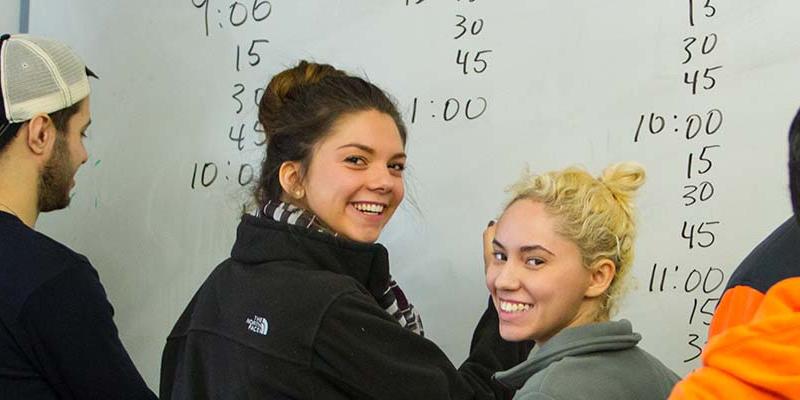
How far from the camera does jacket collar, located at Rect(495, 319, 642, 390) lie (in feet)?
4.27

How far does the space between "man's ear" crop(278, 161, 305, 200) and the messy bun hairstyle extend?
1.11 ft

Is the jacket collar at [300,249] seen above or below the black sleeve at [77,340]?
above

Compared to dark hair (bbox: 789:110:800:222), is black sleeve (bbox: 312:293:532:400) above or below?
below

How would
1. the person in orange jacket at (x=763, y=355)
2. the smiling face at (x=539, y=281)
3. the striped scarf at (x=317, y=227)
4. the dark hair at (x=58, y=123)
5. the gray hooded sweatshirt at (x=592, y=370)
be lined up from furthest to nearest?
1. the dark hair at (x=58, y=123)
2. the striped scarf at (x=317, y=227)
3. the smiling face at (x=539, y=281)
4. the gray hooded sweatshirt at (x=592, y=370)
5. the person in orange jacket at (x=763, y=355)

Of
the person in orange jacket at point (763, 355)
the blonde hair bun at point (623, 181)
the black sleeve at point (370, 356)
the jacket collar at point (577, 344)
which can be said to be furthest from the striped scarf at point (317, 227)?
the person in orange jacket at point (763, 355)

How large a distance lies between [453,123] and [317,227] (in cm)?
42

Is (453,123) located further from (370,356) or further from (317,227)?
(370,356)

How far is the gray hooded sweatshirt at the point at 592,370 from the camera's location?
4.06 feet

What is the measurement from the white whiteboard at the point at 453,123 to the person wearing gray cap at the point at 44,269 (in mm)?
420

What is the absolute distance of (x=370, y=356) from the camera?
1.40m

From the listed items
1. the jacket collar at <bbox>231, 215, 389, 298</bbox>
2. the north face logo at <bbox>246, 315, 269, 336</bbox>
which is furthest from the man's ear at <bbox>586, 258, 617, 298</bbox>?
the north face logo at <bbox>246, 315, 269, 336</bbox>

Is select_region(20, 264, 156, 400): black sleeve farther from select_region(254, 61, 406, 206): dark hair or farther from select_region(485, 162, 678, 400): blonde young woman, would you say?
select_region(485, 162, 678, 400): blonde young woman

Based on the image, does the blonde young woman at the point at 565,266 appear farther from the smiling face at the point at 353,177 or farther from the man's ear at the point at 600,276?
the smiling face at the point at 353,177

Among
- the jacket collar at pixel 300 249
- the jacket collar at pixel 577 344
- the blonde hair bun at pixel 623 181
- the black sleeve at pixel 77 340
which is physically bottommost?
the black sleeve at pixel 77 340
